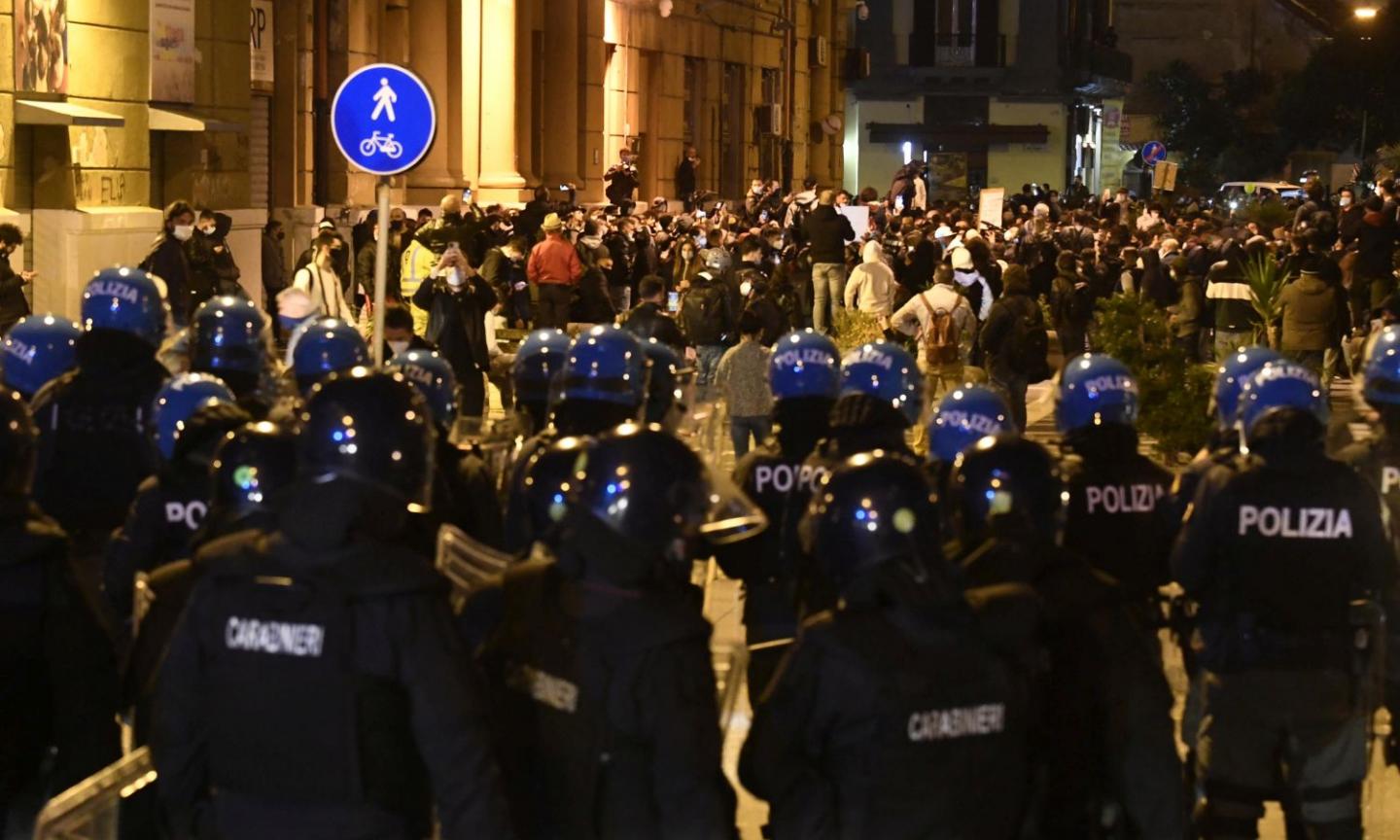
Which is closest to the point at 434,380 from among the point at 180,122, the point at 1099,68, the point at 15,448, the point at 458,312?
the point at 15,448

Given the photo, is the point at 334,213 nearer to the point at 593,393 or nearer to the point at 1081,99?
the point at 593,393

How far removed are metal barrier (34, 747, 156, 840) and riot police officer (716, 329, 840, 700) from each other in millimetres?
2342

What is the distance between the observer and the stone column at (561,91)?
40375mm

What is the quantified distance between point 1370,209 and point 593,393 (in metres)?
20.7

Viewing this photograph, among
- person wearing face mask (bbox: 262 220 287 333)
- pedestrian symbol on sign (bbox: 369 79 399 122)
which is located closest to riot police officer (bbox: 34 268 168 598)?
pedestrian symbol on sign (bbox: 369 79 399 122)

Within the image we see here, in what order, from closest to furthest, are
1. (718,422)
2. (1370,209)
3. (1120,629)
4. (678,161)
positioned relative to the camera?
(1120,629) → (718,422) → (1370,209) → (678,161)

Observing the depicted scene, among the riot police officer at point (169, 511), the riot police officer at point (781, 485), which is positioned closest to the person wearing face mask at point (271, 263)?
the riot police officer at point (781, 485)

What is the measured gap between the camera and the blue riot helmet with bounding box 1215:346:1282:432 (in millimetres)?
7129

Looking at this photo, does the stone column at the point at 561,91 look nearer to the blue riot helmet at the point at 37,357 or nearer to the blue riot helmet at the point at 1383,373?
the blue riot helmet at the point at 37,357

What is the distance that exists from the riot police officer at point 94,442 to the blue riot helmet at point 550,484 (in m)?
2.34

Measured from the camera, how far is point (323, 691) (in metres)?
4.25

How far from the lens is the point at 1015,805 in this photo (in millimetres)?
4625

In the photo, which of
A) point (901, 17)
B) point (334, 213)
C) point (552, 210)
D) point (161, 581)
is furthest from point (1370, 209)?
point (901, 17)

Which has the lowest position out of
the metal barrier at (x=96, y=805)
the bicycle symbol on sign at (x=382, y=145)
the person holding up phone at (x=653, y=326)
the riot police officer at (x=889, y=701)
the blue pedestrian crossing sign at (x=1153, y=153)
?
the metal barrier at (x=96, y=805)
